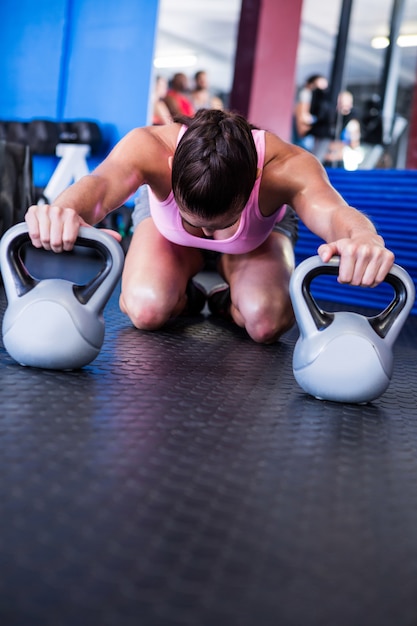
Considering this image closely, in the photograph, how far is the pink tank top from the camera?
Result: 1.60 metres

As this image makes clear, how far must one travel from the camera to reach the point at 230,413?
3.65 feet

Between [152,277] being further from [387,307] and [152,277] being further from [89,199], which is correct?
[387,307]

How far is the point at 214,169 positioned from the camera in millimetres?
1204

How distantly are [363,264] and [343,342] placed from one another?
14cm

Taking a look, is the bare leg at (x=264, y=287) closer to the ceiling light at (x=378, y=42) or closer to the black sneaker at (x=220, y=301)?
the black sneaker at (x=220, y=301)

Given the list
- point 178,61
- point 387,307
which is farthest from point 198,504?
point 178,61

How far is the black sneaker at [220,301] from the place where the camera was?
7.18ft

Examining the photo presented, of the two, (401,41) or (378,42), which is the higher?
(378,42)

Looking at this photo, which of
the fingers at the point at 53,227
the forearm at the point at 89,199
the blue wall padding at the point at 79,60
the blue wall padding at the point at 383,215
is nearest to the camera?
the fingers at the point at 53,227

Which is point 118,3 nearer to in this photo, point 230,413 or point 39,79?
point 39,79

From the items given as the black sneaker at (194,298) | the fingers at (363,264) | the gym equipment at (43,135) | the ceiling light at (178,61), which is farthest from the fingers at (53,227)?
the ceiling light at (178,61)

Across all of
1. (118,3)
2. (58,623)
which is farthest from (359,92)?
(58,623)

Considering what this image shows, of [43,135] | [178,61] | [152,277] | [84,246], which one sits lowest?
[152,277]

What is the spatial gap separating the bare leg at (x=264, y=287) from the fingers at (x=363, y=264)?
2.21 feet
